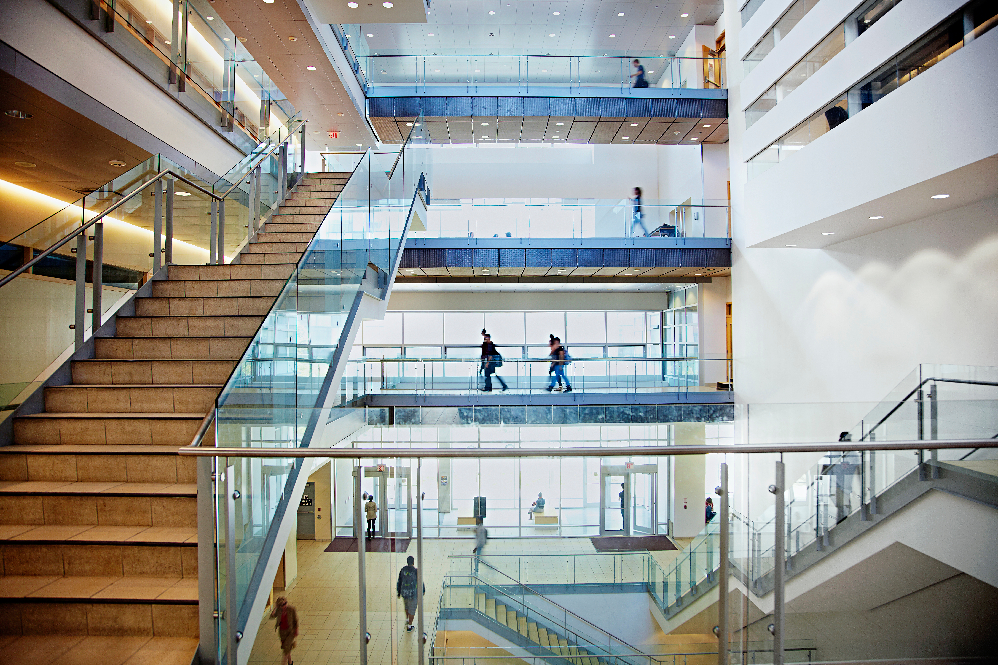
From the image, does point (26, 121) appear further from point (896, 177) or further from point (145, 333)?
point (896, 177)

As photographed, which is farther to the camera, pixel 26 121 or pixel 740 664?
pixel 26 121

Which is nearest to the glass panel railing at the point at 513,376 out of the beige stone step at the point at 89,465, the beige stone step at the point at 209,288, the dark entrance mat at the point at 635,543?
the beige stone step at the point at 209,288

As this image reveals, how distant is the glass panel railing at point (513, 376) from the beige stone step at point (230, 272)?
23.0 feet

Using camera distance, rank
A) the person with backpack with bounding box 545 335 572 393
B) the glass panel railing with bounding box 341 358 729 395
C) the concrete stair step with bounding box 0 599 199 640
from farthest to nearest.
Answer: the person with backpack with bounding box 545 335 572 393
the glass panel railing with bounding box 341 358 729 395
the concrete stair step with bounding box 0 599 199 640

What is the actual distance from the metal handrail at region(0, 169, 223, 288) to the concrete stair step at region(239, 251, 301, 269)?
837mm

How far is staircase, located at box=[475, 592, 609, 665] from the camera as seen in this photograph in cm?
230

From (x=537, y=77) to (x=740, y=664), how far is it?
14291 mm

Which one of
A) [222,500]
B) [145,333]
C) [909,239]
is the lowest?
[222,500]

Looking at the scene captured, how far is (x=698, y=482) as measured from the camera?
2.41m

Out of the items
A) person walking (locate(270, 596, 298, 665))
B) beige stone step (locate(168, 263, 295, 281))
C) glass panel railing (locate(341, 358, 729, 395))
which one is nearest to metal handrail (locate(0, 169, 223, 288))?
beige stone step (locate(168, 263, 295, 281))

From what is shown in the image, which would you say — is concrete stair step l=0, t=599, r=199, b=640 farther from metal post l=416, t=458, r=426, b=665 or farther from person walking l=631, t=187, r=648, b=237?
person walking l=631, t=187, r=648, b=237

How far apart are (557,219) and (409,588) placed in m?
12.5

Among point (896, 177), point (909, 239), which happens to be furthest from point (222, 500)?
point (909, 239)

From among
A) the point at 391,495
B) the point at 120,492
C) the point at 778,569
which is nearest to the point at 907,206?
the point at 778,569
